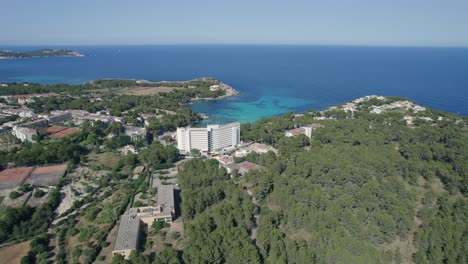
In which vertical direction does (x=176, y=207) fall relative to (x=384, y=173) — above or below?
below

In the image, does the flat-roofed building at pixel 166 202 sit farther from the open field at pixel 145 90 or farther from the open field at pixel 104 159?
the open field at pixel 145 90

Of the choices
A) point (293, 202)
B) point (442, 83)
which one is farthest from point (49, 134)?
point (442, 83)

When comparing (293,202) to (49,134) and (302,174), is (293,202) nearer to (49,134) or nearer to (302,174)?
(302,174)

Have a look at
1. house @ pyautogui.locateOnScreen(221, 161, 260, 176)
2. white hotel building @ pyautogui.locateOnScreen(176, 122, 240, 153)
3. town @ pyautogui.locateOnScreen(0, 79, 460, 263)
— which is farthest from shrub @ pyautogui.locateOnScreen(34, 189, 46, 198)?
house @ pyautogui.locateOnScreen(221, 161, 260, 176)

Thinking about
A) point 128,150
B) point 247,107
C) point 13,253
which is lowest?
point 13,253

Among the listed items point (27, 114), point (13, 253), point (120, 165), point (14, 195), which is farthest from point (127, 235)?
point (27, 114)

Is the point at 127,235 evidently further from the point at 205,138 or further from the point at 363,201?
the point at 205,138
